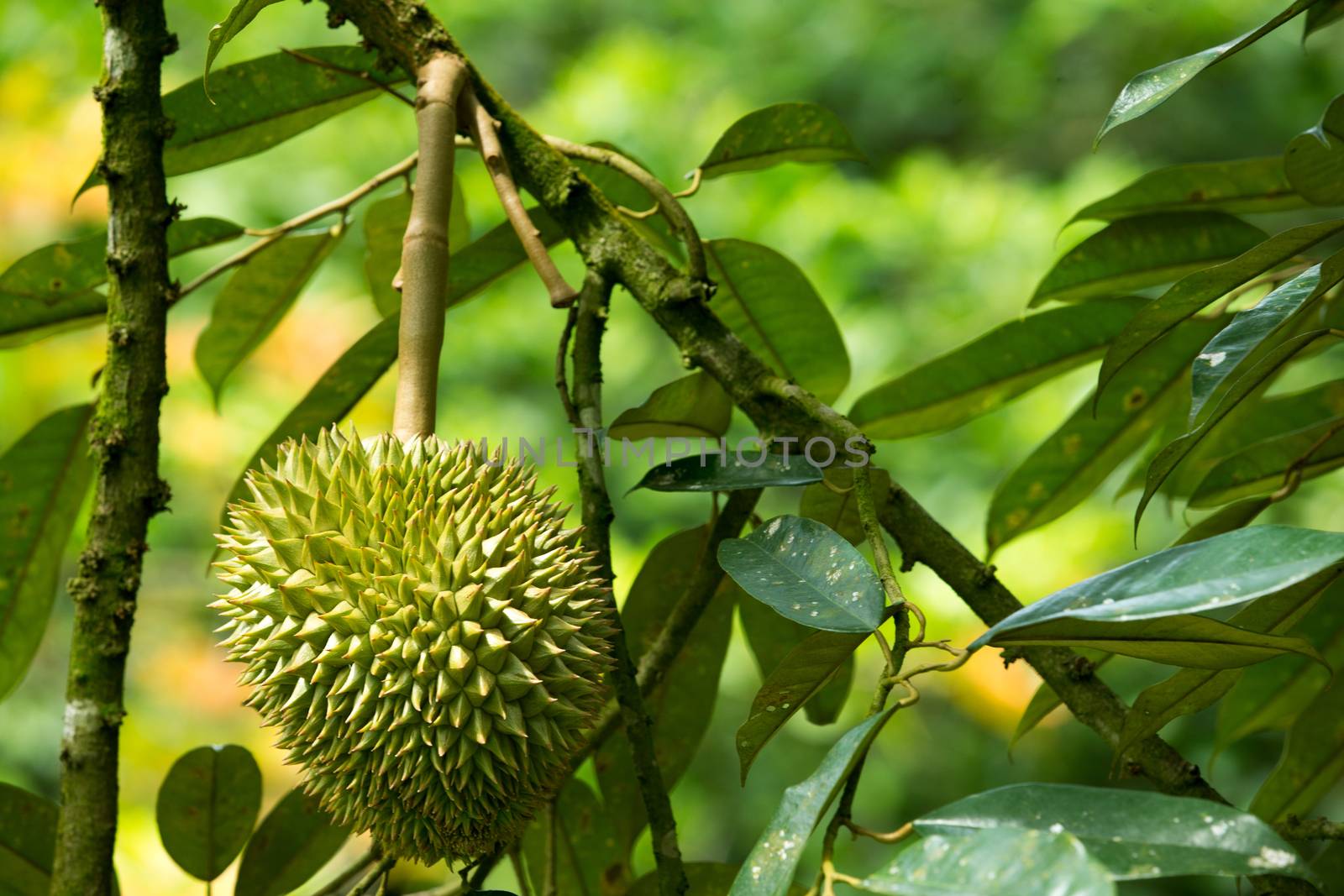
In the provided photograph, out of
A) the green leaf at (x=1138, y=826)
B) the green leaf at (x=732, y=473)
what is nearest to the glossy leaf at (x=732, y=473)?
the green leaf at (x=732, y=473)

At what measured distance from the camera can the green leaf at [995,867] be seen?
0.34 m

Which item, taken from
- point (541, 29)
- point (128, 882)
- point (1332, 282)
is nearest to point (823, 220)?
point (541, 29)

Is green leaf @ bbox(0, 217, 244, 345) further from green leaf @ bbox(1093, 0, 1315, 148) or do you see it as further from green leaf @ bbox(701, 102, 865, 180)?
green leaf @ bbox(1093, 0, 1315, 148)

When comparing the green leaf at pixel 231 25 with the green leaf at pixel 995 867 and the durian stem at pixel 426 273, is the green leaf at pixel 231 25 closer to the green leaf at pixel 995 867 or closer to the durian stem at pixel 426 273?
the durian stem at pixel 426 273

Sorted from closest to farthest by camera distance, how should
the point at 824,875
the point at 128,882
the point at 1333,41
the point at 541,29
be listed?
the point at 824,875
the point at 128,882
the point at 1333,41
the point at 541,29

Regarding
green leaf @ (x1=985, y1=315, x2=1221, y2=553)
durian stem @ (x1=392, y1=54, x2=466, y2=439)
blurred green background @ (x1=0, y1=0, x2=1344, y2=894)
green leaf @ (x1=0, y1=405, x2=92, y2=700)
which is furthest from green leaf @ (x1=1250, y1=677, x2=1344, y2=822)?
blurred green background @ (x1=0, y1=0, x2=1344, y2=894)

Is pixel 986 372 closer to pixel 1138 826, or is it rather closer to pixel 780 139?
pixel 780 139

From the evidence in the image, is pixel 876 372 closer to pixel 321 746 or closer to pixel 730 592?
pixel 730 592

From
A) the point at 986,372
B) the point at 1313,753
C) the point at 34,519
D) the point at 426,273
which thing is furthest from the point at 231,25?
the point at 1313,753

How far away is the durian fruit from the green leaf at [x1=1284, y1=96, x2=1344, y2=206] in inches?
19.6

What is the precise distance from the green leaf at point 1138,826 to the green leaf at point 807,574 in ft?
0.30

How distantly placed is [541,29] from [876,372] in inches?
76.6

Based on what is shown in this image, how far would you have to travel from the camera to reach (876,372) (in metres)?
2.50

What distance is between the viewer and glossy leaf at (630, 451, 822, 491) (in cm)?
63
